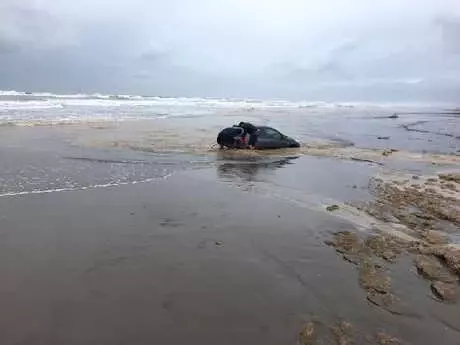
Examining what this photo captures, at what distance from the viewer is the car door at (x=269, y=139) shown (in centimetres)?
1806

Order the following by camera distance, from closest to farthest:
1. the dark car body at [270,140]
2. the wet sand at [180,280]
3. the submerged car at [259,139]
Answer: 1. the wet sand at [180,280]
2. the submerged car at [259,139]
3. the dark car body at [270,140]

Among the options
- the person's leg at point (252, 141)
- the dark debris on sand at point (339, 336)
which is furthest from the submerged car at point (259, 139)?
the dark debris on sand at point (339, 336)

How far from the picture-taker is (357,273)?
5.64 meters

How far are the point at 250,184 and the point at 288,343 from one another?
7.01m

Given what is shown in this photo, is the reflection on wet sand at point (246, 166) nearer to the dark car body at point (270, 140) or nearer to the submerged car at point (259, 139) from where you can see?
the submerged car at point (259, 139)

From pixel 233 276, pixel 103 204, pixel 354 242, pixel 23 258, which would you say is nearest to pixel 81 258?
pixel 23 258

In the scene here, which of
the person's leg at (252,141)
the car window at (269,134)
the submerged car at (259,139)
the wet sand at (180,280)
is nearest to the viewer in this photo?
the wet sand at (180,280)

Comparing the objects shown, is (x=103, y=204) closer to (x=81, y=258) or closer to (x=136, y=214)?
(x=136, y=214)

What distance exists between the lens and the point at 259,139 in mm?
18031

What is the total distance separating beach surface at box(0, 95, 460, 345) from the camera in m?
4.33

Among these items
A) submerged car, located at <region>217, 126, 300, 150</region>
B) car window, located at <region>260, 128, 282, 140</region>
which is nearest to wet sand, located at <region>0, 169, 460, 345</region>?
submerged car, located at <region>217, 126, 300, 150</region>

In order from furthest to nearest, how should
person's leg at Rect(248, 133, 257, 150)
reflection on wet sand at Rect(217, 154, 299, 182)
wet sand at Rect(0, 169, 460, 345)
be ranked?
person's leg at Rect(248, 133, 257, 150), reflection on wet sand at Rect(217, 154, 299, 182), wet sand at Rect(0, 169, 460, 345)

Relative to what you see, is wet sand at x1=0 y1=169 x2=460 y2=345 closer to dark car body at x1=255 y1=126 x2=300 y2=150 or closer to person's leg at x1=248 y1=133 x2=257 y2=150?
person's leg at x1=248 y1=133 x2=257 y2=150

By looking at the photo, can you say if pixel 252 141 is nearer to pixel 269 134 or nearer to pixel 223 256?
pixel 269 134
